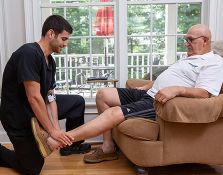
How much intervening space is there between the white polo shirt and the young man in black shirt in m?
0.85

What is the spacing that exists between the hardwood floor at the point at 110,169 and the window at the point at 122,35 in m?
1.00

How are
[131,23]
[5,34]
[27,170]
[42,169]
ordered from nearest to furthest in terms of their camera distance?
[27,170]
[42,169]
[5,34]
[131,23]

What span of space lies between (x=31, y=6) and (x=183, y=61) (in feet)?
5.27

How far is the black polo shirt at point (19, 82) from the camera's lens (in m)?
1.95

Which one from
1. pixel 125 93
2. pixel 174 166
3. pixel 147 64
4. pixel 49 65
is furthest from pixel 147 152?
pixel 147 64

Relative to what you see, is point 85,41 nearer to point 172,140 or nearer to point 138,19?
point 138,19

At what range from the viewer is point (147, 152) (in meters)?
1.96

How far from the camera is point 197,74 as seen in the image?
2189 millimetres

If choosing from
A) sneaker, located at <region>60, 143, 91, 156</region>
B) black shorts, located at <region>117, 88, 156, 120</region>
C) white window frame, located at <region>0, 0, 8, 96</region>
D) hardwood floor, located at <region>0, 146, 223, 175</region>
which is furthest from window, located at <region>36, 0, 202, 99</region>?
hardwood floor, located at <region>0, 146, 223, 175</region>

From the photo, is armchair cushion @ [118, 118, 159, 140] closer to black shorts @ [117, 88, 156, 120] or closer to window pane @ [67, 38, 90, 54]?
black shorts @ [117, 88, 156, 120]

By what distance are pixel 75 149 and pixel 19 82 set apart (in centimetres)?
94

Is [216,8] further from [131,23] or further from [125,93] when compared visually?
[125,93]

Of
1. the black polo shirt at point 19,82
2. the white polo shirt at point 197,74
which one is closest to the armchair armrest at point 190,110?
the white polo shirt at point 197,74

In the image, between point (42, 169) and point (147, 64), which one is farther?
point (147, 64)
